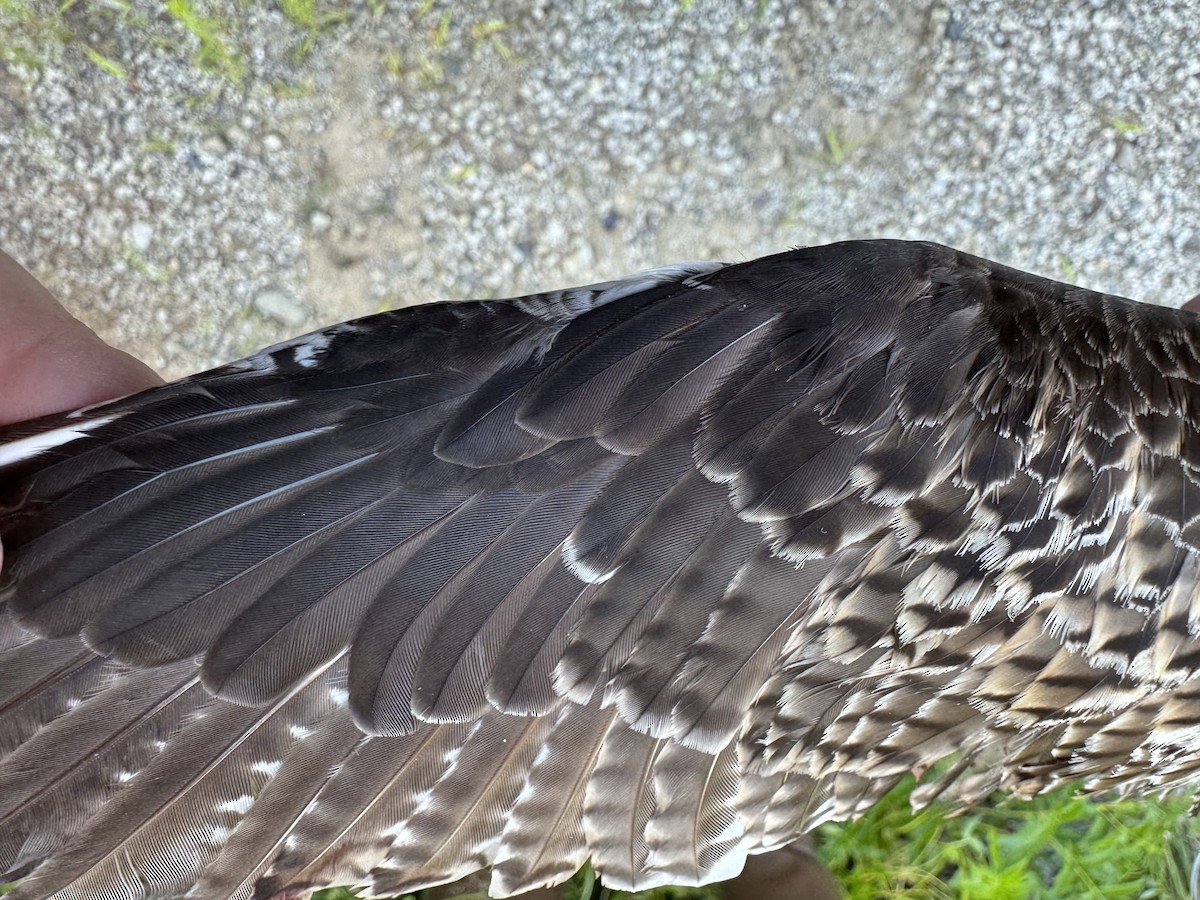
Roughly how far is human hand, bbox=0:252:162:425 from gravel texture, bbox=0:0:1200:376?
543 millimetres

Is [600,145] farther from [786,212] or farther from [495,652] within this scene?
[495,652]

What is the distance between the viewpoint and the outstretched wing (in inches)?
49.6

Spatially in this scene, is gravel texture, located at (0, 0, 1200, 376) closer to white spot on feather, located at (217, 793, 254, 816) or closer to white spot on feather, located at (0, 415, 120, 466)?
white spot on feather, located at (0, 415, 120, 466)

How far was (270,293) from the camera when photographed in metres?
2.57

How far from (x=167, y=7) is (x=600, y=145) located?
1161 mm

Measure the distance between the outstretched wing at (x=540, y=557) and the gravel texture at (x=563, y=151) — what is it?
1185 millimetres

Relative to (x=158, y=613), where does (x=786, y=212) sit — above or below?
above

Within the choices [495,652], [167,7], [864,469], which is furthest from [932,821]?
[167,7]

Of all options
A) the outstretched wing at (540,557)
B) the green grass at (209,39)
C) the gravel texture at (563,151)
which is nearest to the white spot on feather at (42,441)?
the outstretched wing at (540,557)

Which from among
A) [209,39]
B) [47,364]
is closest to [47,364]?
[47,364]

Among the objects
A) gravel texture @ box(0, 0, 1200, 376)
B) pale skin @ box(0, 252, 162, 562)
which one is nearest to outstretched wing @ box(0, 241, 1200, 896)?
pale skin @ box(0, 252, 162, 562)

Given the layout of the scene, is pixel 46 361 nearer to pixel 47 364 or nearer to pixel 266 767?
pixel 47 364

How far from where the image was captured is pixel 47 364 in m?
1.93

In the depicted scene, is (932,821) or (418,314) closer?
(418,314)
